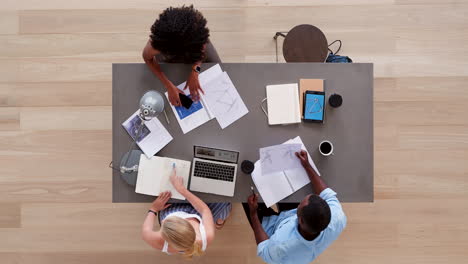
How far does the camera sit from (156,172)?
1.77 meters

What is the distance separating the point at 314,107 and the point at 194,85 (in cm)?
64

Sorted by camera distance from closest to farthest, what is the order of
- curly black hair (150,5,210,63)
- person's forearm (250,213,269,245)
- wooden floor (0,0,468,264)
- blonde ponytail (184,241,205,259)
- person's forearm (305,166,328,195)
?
curly black hair (150,5,210,63) → blonde ponytail (184,241,205,259) → person's forearm (305,166,328,195) → person's forearm (250,213,269,245) → wooden floor (0,0,468,264)

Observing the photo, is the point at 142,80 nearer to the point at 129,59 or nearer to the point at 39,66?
the point at 129,59

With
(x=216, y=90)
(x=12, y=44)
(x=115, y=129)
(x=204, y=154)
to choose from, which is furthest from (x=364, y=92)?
(x=12, y=44)

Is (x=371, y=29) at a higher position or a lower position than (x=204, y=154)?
higher

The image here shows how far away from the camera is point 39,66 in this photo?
2.55 m

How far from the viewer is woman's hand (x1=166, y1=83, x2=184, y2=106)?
1760 millimetres

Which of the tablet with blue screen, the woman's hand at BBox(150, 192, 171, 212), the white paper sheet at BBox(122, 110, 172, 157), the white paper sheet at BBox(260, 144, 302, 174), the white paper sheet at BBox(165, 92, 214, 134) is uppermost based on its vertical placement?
the tablet with blue screen

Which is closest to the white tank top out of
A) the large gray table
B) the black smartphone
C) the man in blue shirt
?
the large gray table

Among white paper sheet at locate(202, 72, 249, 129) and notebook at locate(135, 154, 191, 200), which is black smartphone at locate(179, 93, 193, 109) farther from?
notebook at locate(135, 154, 191, 200)

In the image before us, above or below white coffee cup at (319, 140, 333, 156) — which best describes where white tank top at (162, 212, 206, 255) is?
below

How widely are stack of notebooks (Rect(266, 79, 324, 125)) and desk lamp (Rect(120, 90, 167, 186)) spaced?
57 cm

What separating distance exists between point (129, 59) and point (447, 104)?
2424 mm

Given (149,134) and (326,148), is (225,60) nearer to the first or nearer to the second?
(149,134)
